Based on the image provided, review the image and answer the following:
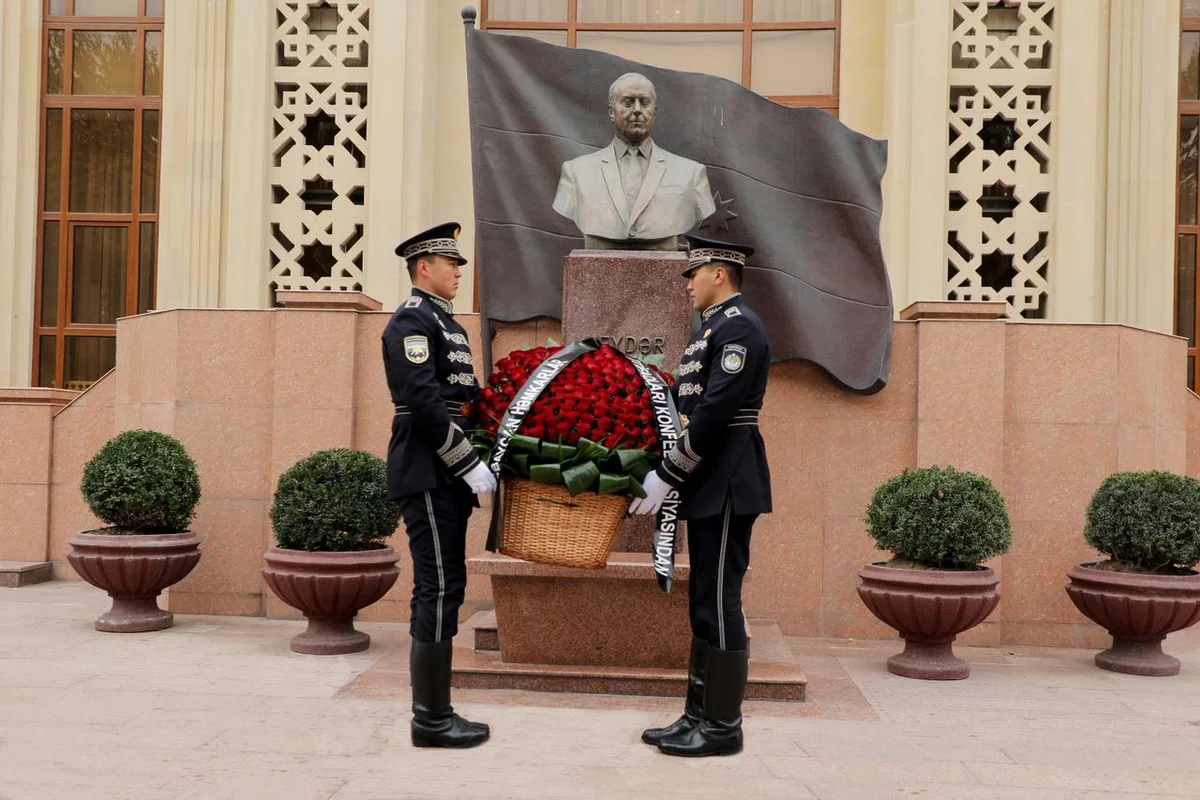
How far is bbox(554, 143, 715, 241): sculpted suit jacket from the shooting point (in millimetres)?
6832

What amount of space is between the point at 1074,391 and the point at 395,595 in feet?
16.8

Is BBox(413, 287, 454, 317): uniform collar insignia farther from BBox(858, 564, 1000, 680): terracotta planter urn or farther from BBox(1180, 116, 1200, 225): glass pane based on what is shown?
BBox(1180, 116, 1200, 225): glass pane

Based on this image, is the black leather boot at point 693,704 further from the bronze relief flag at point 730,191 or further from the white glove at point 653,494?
the bronze relief flag at point 730,191

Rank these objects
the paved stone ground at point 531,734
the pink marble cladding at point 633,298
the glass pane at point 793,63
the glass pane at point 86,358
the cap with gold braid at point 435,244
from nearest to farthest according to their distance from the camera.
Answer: the paved stone ground at point 531,734 → the cap with gold braid at point 435,244 → the pink marble cladding at point 633,298 → the glass pane at point 793,63 → the glass pane at point 86,358

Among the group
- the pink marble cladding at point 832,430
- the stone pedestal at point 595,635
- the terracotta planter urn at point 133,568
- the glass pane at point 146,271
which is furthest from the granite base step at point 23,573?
the stone pedestal at point 595,635

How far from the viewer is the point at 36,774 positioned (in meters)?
4.18

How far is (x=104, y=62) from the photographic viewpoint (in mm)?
12375

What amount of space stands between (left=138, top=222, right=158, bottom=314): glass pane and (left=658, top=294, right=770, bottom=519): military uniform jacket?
373 inches

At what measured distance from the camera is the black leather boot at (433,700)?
455cm

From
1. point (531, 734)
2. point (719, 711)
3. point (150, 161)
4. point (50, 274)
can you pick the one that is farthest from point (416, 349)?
point (50, 274)

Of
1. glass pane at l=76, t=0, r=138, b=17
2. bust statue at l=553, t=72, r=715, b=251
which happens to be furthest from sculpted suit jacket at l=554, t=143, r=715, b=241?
glass pane at l=76, t=0, r=138, b=17

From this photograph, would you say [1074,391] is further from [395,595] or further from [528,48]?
[395,595]

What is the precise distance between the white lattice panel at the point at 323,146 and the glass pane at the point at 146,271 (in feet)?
7.55

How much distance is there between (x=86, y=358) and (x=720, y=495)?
10263mm
